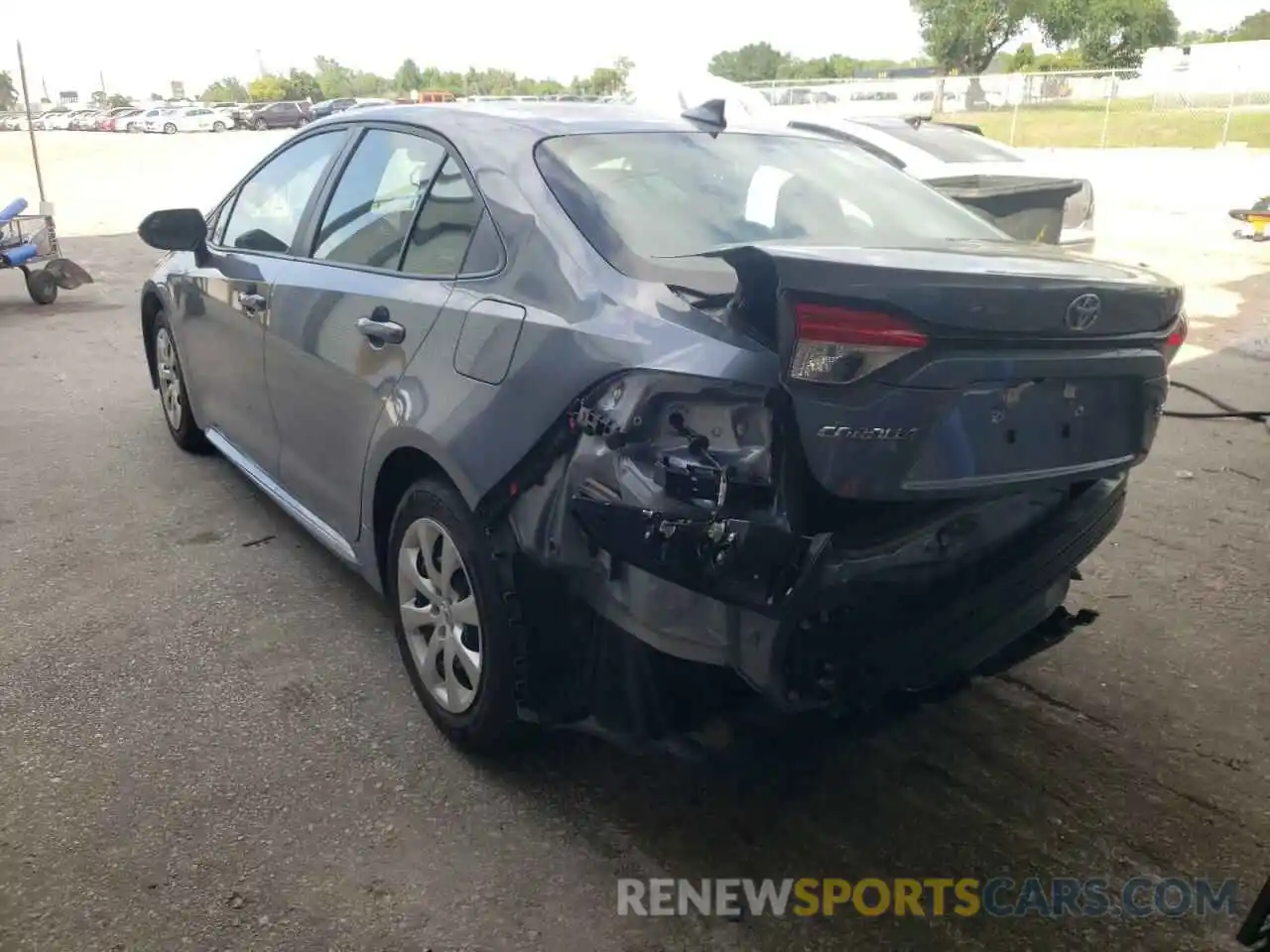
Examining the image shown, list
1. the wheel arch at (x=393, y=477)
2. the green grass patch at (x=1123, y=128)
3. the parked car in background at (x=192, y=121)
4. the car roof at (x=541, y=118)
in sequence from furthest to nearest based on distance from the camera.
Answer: the parked car in background at (x=192, y=121)
the green grass patch at (x=1123, y=128)
the car roof at (x=541, y=118)
the wheel arch at (x=393, y=477)

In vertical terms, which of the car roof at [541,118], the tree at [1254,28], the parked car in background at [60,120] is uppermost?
the tree at [1254,28]

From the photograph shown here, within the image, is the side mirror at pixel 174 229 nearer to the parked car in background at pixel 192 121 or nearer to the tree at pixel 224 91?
the parked car in background at pixel 192 121

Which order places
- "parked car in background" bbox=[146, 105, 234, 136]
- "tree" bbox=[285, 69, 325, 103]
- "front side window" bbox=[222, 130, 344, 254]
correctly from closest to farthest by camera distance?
1. "front side window" bbox=[222, 130, 344, 254]
2. "parked car in background" bbox=[146, 105, 234, 136]
3. "tree" bbox=[285, 69, 325, 103]

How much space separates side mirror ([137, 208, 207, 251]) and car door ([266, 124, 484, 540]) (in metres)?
0.94

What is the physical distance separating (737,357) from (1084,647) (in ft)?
6.88

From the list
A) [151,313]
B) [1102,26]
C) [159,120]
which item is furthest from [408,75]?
[151,313]

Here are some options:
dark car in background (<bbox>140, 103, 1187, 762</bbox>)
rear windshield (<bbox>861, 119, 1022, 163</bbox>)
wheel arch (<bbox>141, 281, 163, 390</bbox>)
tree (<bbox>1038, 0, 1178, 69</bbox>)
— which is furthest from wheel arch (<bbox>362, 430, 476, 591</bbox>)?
tree (<bbox>1038, 0, 1178, 69</bbox>)

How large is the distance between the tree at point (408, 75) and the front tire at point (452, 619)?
309ft

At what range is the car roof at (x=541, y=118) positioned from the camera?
3010mm

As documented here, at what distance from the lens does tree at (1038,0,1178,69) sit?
63781mm

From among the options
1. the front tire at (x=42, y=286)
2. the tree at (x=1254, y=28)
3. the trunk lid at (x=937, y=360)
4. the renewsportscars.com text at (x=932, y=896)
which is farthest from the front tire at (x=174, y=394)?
the tree at (x=1254, y=28)

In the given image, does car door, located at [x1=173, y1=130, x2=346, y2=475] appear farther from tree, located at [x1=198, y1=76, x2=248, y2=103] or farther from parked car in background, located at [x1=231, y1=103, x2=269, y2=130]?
tree, located at [x1=198, y1=76, x2=248, y2=103]

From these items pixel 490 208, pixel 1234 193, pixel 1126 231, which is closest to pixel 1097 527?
pixel 490 208

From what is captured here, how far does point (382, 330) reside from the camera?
9.75ft
